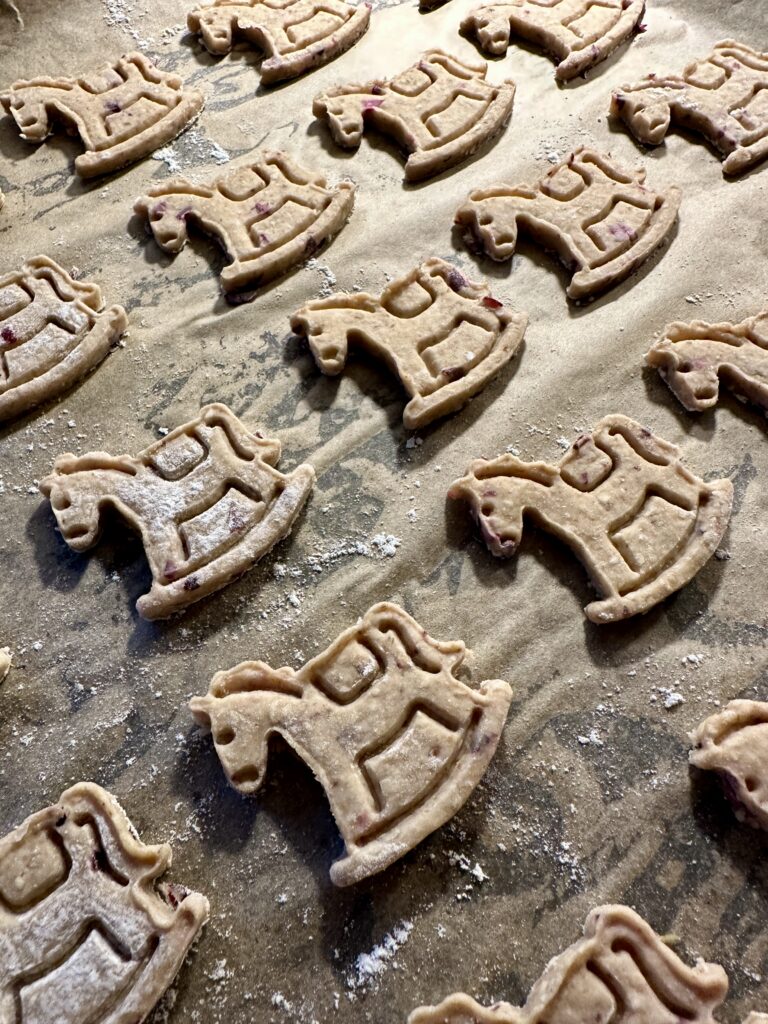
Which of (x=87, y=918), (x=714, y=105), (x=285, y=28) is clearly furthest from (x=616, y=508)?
(x=285, y=28)

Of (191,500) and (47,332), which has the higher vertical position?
(47,332)

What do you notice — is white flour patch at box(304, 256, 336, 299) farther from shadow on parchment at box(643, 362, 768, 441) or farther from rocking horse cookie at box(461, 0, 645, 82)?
rocking horse cookie at box(461, 0, 645, 82)

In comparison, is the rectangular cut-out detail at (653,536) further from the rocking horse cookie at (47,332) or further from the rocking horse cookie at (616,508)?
the rocking horse cookie at (47,332)

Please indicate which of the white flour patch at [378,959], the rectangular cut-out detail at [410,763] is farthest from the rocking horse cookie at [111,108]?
the white flour patch at [378,959]

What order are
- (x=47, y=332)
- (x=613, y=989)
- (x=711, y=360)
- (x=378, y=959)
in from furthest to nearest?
(x=47, y=332), (x=711, y=360), (x=378, y=959), (x=613, y=989)

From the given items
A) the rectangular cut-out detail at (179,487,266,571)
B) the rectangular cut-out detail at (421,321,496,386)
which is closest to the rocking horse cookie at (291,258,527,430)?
the rectangular cut-out detail at (421,321,496,386)

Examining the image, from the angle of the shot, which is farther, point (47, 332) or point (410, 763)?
point (47, 332)

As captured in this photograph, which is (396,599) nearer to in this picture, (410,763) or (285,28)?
(410,763)
